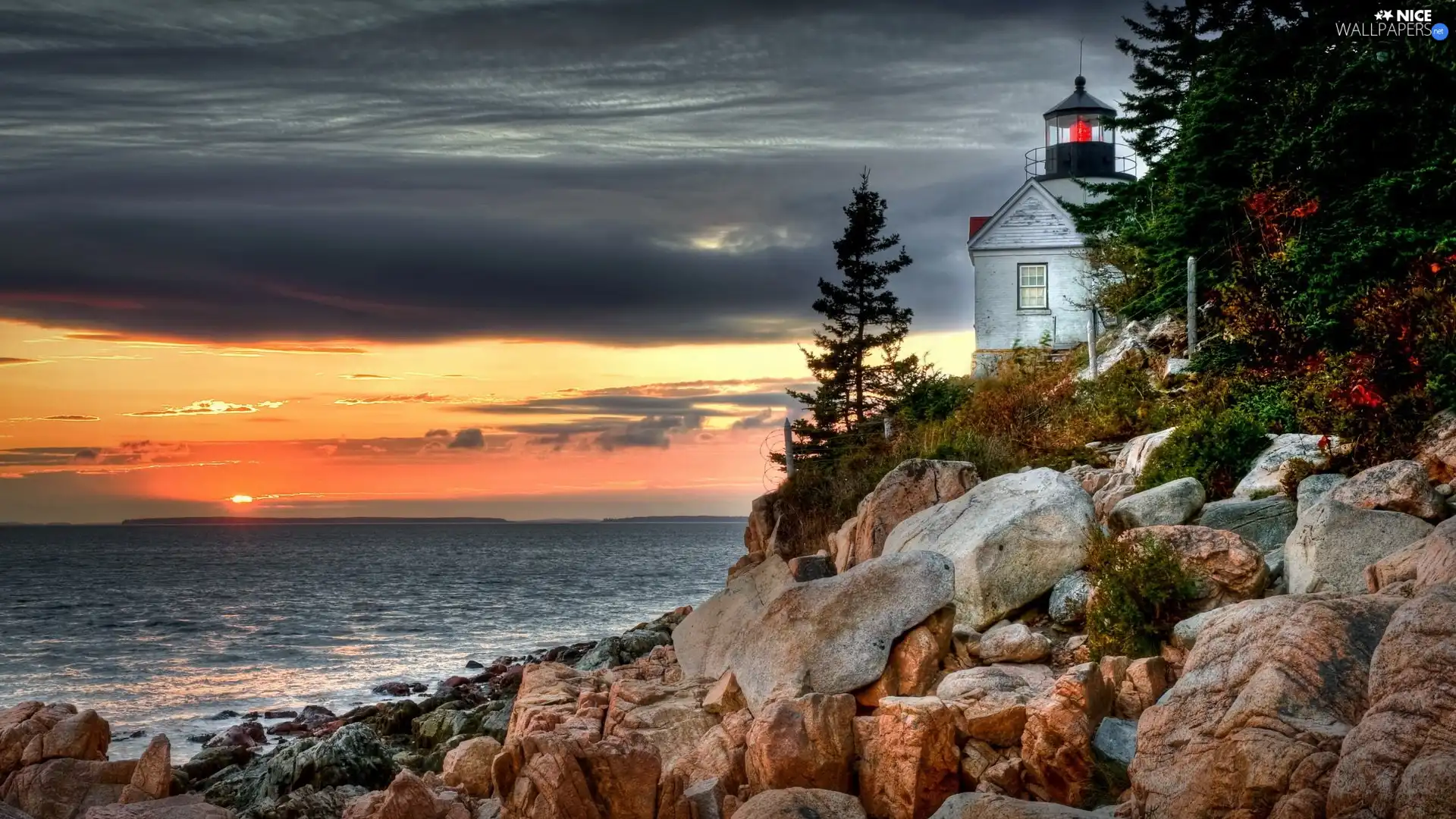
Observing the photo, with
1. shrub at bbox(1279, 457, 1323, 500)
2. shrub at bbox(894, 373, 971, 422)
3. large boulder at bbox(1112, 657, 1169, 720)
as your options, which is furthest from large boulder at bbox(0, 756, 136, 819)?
shrub at bbox(894, 373, 971, 422)

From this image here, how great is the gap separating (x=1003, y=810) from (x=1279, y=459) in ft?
33.0

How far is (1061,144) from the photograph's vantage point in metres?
45.5

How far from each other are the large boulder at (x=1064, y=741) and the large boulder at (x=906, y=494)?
7839 mm

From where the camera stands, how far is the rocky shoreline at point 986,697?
7.20 meters

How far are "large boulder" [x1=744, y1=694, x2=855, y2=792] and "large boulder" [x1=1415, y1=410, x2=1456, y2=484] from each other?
761cm

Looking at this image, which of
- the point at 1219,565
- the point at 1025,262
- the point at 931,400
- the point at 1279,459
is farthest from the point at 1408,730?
the point at 1025,262

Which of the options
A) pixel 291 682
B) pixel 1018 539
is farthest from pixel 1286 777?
pixel 291 682

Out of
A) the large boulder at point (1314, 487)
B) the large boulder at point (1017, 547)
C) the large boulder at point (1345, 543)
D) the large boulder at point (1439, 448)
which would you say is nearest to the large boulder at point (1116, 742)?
the large boulder at point (1345, 543)

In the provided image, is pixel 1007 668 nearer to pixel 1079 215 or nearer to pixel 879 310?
pixel 879 310

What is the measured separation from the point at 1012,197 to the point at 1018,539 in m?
27.4

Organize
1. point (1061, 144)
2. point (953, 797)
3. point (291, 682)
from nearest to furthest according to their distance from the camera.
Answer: point (953, 797)
point (291, 682)
point (1061, 144)

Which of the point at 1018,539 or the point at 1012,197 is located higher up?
the point at 1012,197

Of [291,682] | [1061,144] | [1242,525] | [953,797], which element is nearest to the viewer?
[953,797]

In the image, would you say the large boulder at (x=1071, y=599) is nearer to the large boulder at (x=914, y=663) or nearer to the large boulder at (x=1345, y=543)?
the large boulder at (x=914, y=663)
